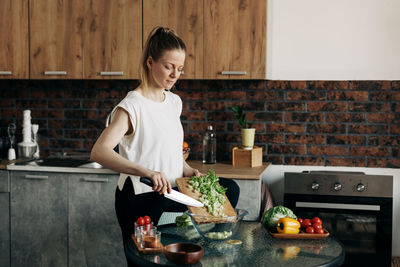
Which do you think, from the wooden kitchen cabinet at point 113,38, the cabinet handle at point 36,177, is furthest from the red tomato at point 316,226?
the cabinet handle at point 36,177

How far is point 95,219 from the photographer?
348 centimetres

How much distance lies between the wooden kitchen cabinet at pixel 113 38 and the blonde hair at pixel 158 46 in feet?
3.88

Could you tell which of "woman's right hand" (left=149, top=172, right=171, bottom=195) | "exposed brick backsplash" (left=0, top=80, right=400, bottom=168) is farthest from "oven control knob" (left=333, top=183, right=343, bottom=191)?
"woman's right hand" (left=149, top=172, right=171, bottom=195)

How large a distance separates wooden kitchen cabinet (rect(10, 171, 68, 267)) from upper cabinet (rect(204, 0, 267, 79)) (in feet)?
4.49

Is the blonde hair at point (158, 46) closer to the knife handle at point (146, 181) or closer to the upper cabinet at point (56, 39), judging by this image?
the knife handle at point (146, 181)

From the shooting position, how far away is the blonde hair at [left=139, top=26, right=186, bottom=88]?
242 centimetres

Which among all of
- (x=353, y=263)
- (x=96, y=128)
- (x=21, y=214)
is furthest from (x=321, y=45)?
(x=21, y=214)

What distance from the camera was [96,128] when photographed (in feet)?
13.6

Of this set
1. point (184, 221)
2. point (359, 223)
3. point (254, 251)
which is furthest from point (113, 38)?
point (254, 251)

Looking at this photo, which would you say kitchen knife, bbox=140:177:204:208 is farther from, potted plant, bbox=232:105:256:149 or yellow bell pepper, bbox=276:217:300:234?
potted plant, bbox=232:105:256:149

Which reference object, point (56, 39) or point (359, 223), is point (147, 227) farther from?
point (56, 39)

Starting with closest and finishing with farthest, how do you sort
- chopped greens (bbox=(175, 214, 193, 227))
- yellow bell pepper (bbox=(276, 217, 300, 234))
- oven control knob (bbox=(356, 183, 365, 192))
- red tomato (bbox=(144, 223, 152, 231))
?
red tomato (bbox=(144, 223, 152, 231)) < yellow bell pepper (bbox=(276, 217, 300, 234)) < chopped greens (bbox=(175, 214, 193, 227)) < oven control knob (bbox=(356, 183, 365, 192))

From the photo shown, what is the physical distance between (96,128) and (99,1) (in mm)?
1059

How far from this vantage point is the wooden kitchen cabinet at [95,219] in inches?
136
